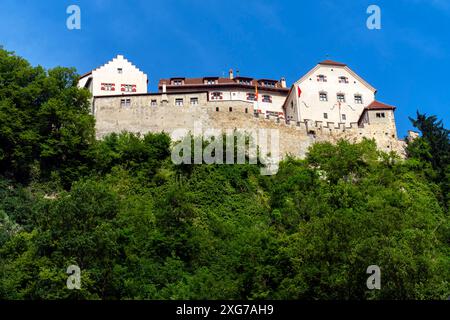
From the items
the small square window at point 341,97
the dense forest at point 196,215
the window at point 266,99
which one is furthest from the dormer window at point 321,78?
the dense forest at point 196,215

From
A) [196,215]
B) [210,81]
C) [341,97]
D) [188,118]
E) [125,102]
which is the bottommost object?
[196,215]

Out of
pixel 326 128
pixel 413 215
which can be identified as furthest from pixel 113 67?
pixel 413 215

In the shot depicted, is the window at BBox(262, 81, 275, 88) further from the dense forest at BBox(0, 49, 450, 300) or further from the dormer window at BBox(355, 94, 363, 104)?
the dense forest at BBox(0, 49, 450, 300)

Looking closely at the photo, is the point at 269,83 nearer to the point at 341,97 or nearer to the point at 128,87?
the point at 341,97

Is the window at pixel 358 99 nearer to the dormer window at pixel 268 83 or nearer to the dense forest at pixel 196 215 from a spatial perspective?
the dense forest at pixel 196 215

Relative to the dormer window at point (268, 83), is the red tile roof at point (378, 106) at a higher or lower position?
lower

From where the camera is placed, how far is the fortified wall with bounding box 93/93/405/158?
57219mm

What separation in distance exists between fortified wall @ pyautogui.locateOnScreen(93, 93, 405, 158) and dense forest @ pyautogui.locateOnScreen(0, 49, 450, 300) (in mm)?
1741

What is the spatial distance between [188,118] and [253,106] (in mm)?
6271

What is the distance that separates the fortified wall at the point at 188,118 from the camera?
57.2 m

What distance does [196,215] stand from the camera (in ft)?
156

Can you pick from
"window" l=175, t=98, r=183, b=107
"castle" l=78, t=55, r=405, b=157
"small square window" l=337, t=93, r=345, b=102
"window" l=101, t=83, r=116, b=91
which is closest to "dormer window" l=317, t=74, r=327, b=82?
"castle" l=78, t=55, r=405, b=157

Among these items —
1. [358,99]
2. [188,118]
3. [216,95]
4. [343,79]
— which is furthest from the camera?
[216,95]

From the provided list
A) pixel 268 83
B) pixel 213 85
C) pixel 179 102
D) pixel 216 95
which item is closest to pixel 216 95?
pixel 216 95
